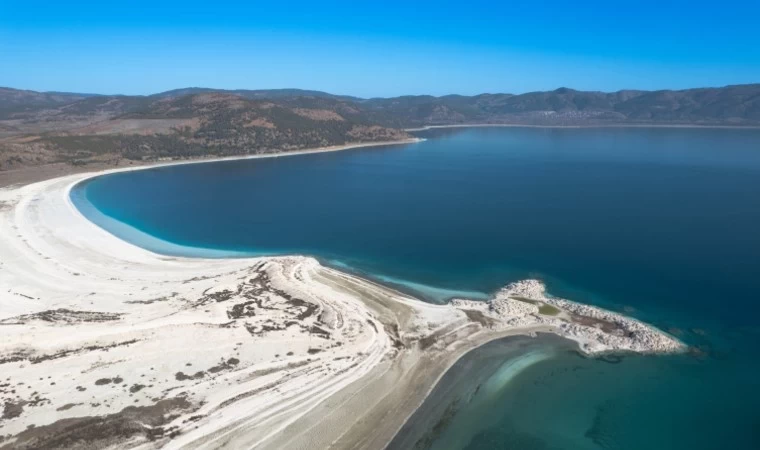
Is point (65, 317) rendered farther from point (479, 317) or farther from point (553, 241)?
point (553, 241)

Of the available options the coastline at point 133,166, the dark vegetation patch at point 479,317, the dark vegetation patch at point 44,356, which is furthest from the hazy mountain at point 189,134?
the dark vegetation patch at point 479,317

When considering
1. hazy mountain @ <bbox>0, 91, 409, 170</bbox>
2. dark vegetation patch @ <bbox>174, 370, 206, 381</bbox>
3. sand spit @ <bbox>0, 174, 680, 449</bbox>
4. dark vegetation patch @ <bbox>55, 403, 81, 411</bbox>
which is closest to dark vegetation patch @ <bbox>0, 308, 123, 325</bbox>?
sand spit @ <bbox>0, 174, 680, 449</bbox>

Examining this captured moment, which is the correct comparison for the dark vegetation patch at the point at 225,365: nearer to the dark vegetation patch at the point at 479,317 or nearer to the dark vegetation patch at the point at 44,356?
the dark vegetation patch at the point at 44,356

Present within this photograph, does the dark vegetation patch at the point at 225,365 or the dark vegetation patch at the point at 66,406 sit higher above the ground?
the dark vegetation patch at the point at 66,406

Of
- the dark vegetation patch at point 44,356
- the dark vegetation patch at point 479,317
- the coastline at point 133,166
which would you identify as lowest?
the dark vegetation patch at point 479,317

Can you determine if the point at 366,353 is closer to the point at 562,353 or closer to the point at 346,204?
the point at 562,353

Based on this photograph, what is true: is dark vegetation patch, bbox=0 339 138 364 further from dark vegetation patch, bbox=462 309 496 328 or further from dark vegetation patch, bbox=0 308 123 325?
dark vegetation patch, bbox=462 309 496 328

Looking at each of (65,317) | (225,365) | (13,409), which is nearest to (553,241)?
(225,365)

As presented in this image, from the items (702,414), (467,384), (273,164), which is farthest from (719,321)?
(273,164)
